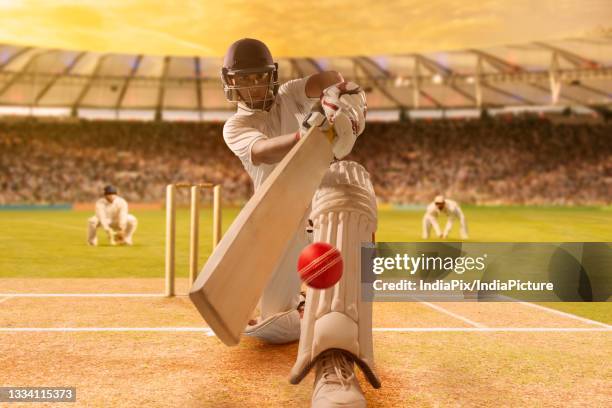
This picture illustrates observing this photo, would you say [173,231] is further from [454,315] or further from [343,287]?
[343,287]

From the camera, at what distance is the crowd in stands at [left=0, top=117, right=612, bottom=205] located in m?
41.1

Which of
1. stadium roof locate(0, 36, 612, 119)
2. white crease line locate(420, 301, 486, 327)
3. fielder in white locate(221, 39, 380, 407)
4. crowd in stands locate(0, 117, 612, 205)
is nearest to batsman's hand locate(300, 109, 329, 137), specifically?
fielder in white locate(221, 39, 380, 407)

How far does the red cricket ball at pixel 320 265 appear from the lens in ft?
8.51

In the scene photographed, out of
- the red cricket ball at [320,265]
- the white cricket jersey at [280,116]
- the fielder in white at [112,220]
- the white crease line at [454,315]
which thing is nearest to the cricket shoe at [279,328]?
the white cricket jersey at [280,116]

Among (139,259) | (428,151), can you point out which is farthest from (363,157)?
(139,259)

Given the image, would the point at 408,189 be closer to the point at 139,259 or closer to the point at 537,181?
the point at 537,181

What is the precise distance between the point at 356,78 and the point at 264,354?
40.6 m

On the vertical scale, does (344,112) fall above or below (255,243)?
above

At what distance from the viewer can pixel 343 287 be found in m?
2.81

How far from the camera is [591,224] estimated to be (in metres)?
22.5

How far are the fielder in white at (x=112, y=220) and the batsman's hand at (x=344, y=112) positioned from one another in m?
11.4

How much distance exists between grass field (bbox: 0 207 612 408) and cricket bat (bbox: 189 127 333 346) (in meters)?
0.89

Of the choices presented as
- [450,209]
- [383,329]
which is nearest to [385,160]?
[450,209]

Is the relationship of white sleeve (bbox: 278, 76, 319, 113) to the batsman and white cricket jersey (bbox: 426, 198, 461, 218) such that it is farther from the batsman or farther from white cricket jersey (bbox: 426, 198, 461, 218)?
white cricket jersey (bbox: 426, 198, 461, 218)
